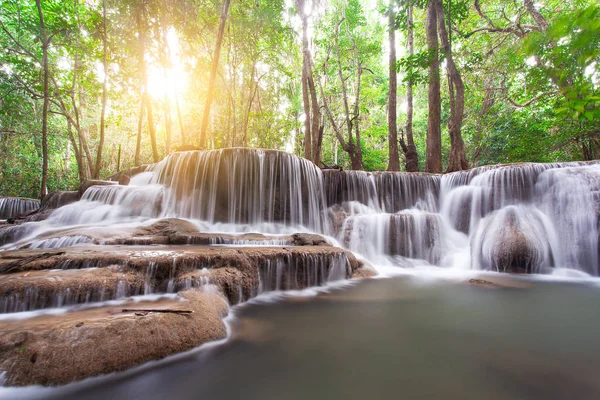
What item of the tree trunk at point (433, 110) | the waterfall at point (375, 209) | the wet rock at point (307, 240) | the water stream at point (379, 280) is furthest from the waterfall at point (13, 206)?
the tree trunk at point (433, 110)

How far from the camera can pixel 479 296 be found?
12.7ft

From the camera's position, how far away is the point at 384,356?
2174 mm

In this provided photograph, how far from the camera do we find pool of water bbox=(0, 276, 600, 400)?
1698 mm

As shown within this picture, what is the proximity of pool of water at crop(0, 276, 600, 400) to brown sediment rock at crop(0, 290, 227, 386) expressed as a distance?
0.08m

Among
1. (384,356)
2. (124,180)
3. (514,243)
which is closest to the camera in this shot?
(384,356)

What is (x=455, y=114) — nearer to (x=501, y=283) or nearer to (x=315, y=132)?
(x=315, y=132)

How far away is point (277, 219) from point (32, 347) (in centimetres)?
676

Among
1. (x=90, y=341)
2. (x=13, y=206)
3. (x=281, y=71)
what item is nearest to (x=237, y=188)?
(x=90, y=341)

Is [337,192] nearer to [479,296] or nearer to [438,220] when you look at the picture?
[438,220]

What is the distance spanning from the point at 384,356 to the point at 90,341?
7.24ft

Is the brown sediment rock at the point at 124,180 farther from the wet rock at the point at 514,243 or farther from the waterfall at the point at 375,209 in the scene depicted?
the wet rock at the point at 514,243

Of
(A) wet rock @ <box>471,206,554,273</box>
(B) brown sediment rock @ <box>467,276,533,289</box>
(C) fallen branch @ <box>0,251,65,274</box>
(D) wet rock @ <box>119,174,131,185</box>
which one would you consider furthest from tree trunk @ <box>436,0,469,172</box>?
(D) wet rock @ <box>119,174,131,185</box>

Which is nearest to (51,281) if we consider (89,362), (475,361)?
(89,362)

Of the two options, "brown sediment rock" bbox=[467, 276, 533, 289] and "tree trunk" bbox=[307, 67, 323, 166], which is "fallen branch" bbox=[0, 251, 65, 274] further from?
"tree trunk" bbox=[307, 67, 323, 166]
